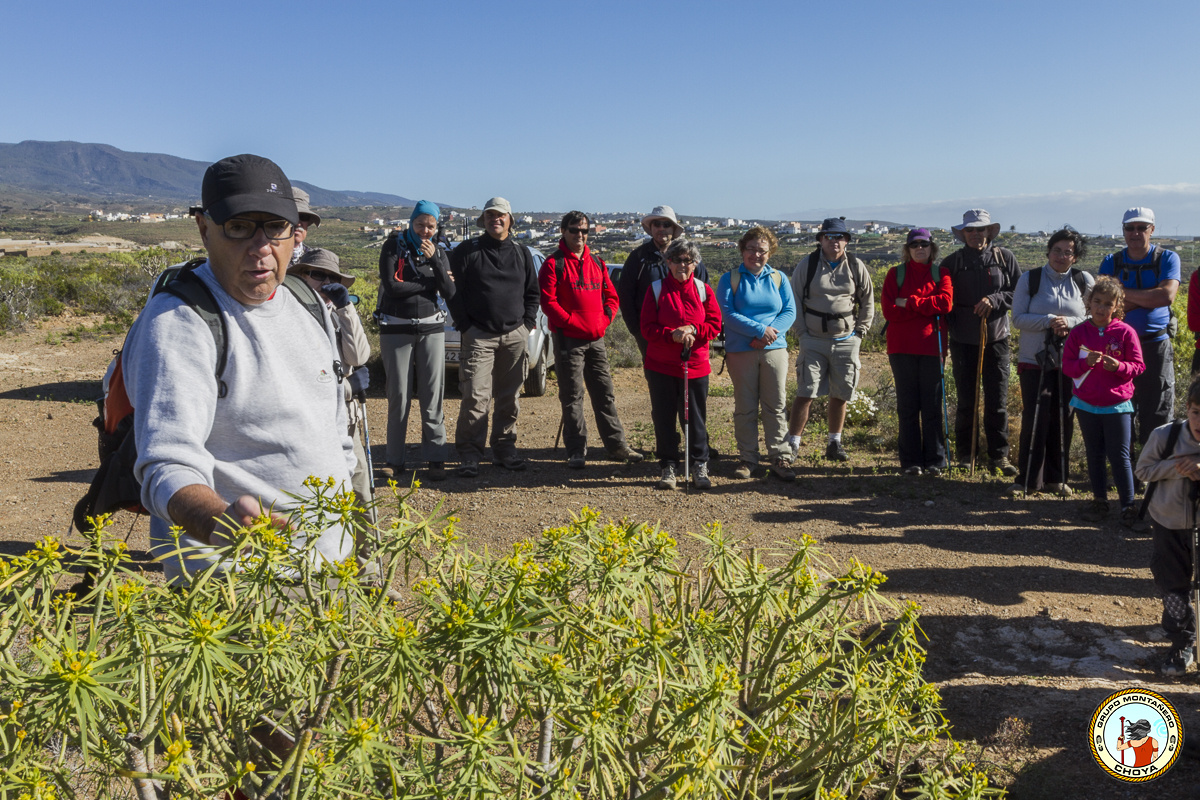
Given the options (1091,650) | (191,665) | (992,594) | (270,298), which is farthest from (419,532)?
(992,594)

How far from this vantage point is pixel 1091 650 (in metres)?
4.16

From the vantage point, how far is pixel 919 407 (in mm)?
7160

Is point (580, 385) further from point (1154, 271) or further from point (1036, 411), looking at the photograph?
point (1154, 271)

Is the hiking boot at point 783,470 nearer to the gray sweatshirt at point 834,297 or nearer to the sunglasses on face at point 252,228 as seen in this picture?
the gray sweatshirt at point 834,297

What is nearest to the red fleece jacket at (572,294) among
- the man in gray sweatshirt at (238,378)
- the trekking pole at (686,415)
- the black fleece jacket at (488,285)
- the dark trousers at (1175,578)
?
the black fleece jacket at (488,285)

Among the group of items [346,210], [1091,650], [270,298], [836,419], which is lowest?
[1091,650]

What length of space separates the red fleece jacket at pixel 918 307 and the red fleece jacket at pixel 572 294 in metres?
2.31

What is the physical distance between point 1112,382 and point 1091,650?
221 centimetres

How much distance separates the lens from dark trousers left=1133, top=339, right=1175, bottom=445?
6.12m

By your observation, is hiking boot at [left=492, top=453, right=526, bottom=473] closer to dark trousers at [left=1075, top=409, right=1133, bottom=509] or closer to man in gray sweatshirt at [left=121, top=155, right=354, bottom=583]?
dark trousers at [left=1075, top=409, right=1133, bottom=509]

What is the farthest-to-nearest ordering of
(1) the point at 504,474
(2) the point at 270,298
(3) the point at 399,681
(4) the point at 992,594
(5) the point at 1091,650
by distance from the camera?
(1) the point at 504,474, (4) the point at 992,594, (5) the point at 1091,650, (2) the point at 270,298, (3) the point at 399,681

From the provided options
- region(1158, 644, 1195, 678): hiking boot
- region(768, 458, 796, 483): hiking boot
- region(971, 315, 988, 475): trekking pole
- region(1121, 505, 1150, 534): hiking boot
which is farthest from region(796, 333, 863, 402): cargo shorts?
region(1158, 644, 1195, 678): hiking boot

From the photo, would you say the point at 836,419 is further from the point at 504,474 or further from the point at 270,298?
the point at 270,298

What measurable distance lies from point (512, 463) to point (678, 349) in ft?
5.84
